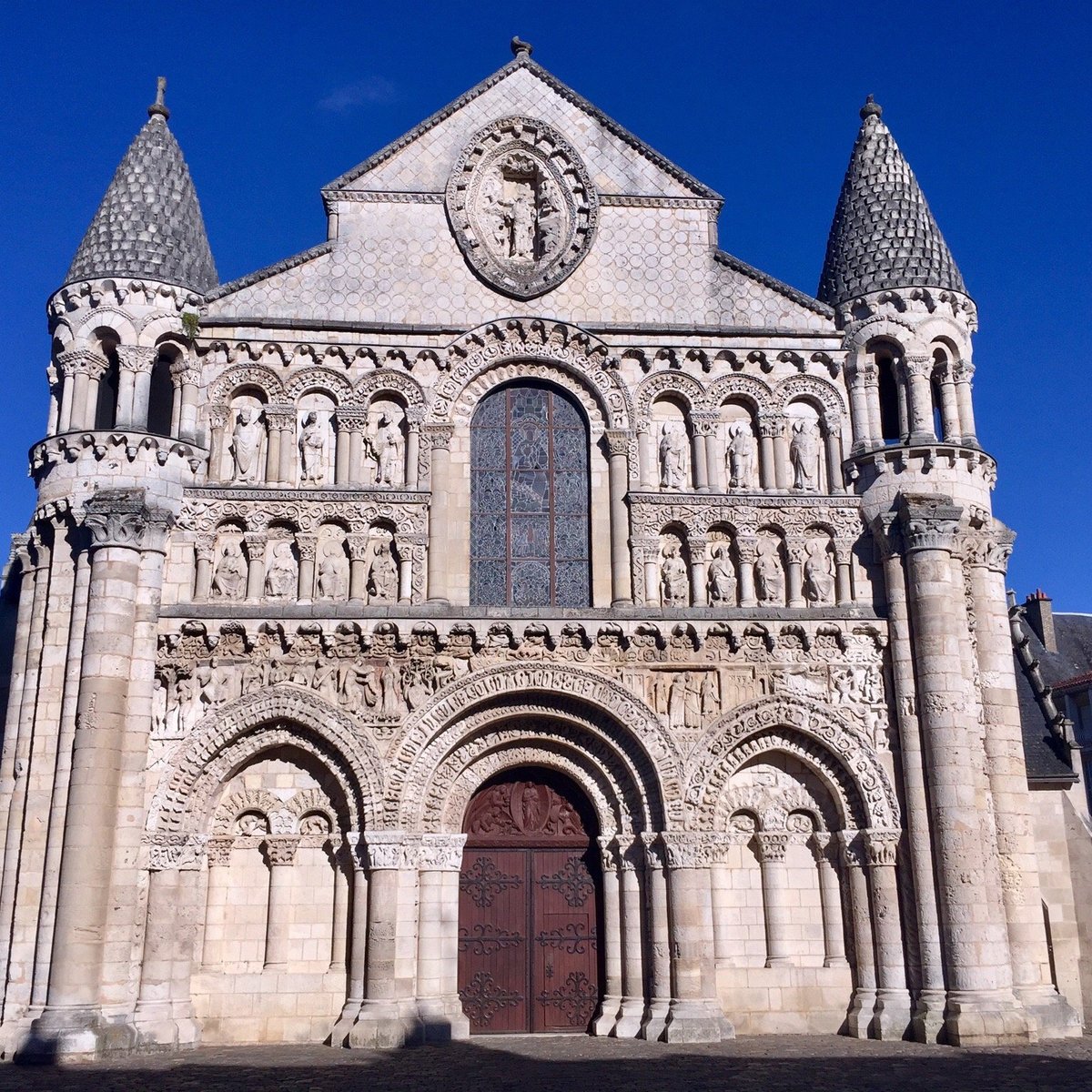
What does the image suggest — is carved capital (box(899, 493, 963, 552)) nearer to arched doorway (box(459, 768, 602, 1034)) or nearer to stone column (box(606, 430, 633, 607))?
stone column (box(606, 430, 633, 607))

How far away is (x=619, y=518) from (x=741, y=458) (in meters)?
2.16

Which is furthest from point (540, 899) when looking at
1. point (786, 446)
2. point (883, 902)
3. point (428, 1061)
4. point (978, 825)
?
point (786, 446)

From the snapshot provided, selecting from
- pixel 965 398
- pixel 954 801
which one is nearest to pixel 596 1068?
pixel 954 801

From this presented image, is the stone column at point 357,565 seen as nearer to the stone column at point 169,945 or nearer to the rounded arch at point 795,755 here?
the stone column at point 169,945

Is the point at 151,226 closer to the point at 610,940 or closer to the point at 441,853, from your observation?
the point at 441,853

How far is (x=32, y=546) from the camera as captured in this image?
17.2 metres

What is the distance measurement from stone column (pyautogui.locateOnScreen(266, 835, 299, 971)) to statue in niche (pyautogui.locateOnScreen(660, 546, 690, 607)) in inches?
245

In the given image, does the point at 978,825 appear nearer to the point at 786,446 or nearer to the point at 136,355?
the point at 786,446

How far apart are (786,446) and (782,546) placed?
1600 millimetres

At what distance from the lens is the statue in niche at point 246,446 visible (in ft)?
58.2

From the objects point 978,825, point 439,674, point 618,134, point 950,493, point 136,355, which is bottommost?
point 978,825

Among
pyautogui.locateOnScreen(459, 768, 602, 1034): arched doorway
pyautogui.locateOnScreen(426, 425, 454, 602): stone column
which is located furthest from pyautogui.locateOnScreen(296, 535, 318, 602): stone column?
pyautogui.locateOnScreen(459, 768, 602, 1034): arched doorway

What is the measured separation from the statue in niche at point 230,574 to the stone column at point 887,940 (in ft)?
30.7

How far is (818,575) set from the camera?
696 inches
